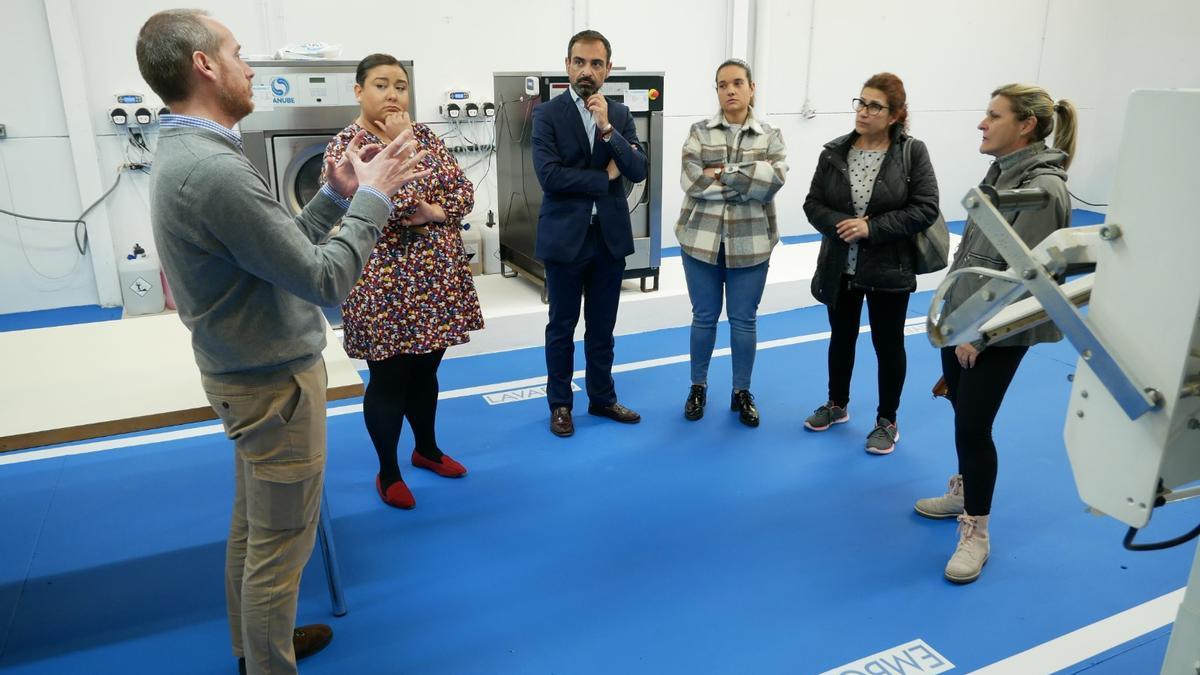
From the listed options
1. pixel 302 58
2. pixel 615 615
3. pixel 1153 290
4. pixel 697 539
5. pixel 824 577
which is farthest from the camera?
pixel 302 58

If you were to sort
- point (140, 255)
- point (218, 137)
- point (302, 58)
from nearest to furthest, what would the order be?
point (218, 137), point (302, 58), point (140, 255)

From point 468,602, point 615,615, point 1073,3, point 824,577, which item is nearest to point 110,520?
point 468,602

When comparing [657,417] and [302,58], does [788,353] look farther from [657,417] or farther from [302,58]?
[302,58]

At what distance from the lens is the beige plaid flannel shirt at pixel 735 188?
11.3ft

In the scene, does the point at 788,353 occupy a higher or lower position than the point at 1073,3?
lower

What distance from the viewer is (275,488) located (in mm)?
1798

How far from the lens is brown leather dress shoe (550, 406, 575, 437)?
3.60m

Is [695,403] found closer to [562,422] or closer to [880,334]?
[562,422]

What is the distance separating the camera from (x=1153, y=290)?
1213 millimetres

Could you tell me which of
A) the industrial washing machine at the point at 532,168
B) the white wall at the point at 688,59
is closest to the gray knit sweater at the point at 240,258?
the industrial washing machine at the point at 532,168

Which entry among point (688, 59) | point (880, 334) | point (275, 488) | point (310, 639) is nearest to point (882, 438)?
point (880, 334)

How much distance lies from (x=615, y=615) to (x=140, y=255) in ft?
13.0

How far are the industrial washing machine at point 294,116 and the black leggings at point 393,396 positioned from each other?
1493 millimetres

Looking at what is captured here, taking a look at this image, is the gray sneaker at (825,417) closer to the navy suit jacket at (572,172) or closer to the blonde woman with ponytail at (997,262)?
the blonde woman with ponytail at (997,262)
